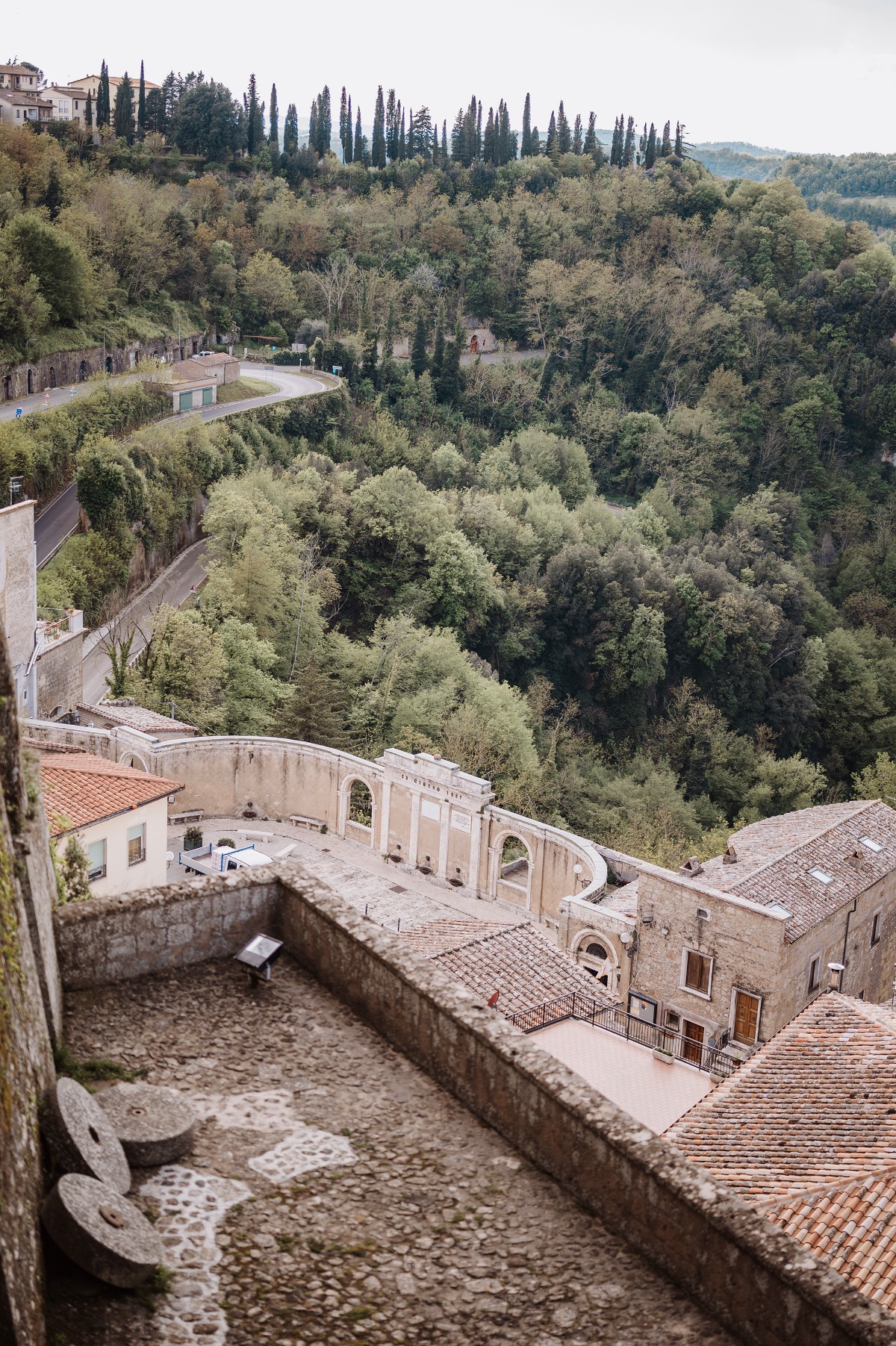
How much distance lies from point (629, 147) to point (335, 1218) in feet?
344

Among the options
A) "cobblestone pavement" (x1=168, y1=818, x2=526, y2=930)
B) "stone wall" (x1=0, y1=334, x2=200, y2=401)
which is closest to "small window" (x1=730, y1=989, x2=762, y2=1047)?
"cobblestone pavement" (x1=168, y1=818, x2=526, y2=930)

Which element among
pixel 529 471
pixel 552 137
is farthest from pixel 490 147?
pixel 529 471

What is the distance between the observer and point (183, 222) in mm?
67625

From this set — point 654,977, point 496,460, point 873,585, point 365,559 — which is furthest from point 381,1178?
point 873,585

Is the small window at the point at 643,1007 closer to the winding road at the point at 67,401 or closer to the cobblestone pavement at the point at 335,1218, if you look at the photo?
the cobblestone pavement at the point at 335,1218

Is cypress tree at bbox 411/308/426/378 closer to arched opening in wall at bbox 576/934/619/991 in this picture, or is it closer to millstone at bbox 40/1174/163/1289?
arched opening in wall at bbox 576/934/619/991

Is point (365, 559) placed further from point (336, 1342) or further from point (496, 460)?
point (336, 1342)

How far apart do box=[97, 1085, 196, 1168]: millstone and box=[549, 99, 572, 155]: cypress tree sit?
340 ft

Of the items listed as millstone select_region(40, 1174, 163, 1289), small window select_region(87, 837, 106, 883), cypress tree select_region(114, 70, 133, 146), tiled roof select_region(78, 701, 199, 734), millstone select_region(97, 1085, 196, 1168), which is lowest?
tiled roof select_region(78, 701, 199, 734)

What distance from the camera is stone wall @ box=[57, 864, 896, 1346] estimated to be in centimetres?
515

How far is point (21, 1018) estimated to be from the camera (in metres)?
5.32

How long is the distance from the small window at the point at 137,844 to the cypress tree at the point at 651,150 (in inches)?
3401

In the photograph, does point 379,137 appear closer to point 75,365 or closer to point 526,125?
point 526,125

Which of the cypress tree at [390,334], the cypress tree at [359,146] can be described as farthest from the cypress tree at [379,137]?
the cypress tree at [390,334]
